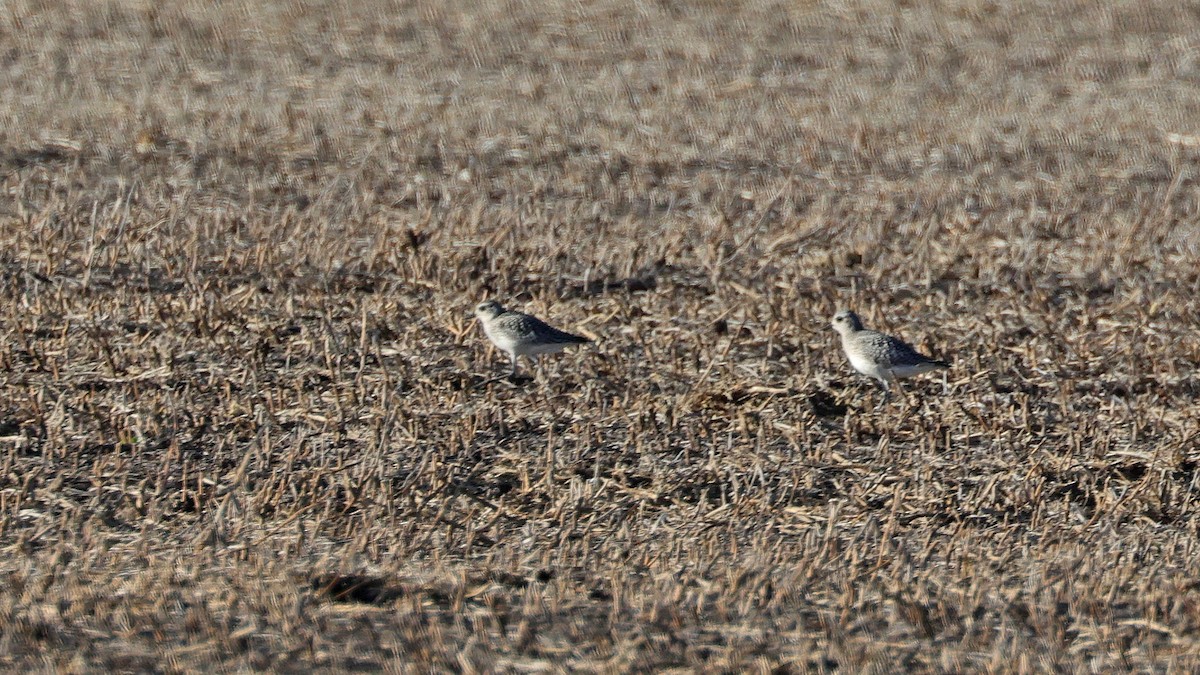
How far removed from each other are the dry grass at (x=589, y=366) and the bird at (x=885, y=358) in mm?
208

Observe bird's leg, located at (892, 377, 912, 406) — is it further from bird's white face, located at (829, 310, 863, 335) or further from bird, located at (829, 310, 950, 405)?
Result: bird's white face, located at (829, 310, 863, 335)

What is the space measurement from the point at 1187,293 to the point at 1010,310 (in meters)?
1.18

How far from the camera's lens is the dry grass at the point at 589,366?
241 inches

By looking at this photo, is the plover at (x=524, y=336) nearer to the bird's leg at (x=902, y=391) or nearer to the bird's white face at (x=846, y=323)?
the bird's white face at (x=846, y=323)

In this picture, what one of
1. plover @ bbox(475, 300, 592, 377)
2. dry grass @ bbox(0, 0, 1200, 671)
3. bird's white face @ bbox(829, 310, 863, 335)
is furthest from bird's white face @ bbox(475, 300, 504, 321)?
bird's white face @ bbox(829, 310, 863, 335)

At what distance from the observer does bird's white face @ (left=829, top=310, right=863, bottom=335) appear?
881 cm

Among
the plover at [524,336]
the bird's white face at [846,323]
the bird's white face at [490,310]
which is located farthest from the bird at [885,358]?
the bird's white face at [490,310]

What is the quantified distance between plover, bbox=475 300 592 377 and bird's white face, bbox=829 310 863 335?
4.06 ft

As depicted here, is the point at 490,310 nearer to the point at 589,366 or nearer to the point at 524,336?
the point at 524,336

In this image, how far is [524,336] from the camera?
8.47 metres

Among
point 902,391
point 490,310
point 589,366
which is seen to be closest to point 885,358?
point 902,391

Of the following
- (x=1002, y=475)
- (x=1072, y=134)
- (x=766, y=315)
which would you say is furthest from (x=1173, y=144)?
(x=1002, y=475)

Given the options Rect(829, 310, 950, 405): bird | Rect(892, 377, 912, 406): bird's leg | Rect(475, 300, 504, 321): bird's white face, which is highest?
Rect(475, 300, 504, 321): bird's white face

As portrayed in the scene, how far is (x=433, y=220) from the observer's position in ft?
38.1
